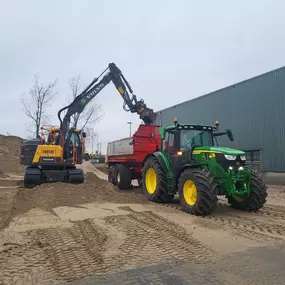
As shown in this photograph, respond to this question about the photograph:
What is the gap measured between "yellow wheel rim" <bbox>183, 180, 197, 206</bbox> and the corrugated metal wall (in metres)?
10.8

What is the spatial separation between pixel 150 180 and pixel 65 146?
5237 millimetres

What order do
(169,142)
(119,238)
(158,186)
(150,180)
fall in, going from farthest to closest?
(150,180) < (169,142) < (158,186) < (119,238)

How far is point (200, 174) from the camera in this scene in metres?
8.32

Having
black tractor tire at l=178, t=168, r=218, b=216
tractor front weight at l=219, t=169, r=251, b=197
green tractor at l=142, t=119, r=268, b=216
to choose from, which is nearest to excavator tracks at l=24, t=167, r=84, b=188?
green tractor at l=142, t=119, r=268, b=216

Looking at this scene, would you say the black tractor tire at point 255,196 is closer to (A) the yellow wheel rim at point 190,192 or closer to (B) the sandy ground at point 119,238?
(B) the sandy ground at point 119,238

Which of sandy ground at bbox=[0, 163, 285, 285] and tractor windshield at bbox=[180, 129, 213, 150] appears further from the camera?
tractor windshield at bbox=[180, 129, 213, 150]

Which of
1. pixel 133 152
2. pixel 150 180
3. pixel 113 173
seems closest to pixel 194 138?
pixel 150 180

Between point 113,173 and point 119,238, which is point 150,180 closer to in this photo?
point 113,173

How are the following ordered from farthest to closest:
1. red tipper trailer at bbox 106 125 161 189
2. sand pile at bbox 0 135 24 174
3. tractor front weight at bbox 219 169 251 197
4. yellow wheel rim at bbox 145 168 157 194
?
sand pile at bbox 0 135 24 174, red tipper trailer at bbox 106 125 161 189, yellow wheel rim at bbox 145 168 157 194, tractor front weight at bbox 219 169 251 197

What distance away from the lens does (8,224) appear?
7.19 meters

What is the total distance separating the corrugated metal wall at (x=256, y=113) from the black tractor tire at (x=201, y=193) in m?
10.9

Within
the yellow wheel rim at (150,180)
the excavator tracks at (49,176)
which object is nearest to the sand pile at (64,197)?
the yellow wheel rim at (150,180)

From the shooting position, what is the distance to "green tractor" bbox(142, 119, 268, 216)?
26.9 feet

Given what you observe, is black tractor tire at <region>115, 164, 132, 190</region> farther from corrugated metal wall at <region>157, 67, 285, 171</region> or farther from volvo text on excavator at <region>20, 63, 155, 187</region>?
corrugated metal wall at <region>157, 67, 285, 171</region>
